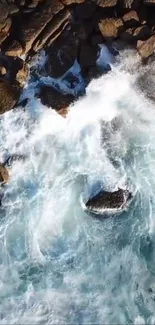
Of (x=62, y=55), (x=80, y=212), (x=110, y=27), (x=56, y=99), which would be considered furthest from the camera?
(x=62, y=55)

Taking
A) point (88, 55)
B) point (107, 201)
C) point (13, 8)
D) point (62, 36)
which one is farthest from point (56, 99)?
point (107, 201)

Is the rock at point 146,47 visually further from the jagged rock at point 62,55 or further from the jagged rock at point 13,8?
the jagged rock at point 13,8

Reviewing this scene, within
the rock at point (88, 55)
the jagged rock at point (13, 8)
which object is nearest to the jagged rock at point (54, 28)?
the rock at point (88, 55)

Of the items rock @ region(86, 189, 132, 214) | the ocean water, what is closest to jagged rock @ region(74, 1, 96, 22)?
the ocean water

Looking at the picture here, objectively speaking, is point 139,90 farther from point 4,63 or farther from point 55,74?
point 4,63

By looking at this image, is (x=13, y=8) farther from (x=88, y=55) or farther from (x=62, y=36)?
(x=88, y=55)

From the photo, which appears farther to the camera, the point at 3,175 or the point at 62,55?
the point at 62,55

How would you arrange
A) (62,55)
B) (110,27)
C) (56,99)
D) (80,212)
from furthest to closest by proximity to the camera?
(62,55) < (80,212) < (56,99) < (110,27)
